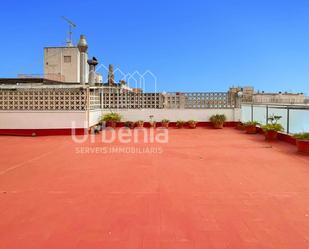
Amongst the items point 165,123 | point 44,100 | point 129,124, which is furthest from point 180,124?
point 44,100

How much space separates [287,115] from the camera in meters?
7.68

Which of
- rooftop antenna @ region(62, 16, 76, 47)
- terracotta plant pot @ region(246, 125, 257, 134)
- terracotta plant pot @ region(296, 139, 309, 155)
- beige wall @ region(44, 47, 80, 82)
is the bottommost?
terracotta plant pot @ region(296, 139, 309, 155)

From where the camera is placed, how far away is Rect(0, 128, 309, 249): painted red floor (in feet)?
7.65

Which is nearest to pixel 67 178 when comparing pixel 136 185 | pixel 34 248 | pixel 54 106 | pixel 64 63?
pixel 136 185

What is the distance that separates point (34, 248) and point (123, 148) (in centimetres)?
446

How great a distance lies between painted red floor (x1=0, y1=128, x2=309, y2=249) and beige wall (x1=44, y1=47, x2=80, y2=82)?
18.9 meters

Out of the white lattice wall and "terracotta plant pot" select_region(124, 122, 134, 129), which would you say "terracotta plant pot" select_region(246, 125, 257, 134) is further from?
the white lattice wall

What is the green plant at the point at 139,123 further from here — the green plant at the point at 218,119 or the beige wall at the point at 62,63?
the beige wall at the point at 62,63

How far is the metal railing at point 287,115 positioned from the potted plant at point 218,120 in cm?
99

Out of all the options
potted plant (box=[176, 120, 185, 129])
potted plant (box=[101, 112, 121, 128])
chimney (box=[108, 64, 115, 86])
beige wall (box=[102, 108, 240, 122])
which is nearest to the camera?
potted plant (box=[101, 112, 121, 128])

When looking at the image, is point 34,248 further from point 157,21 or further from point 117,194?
point 157,21

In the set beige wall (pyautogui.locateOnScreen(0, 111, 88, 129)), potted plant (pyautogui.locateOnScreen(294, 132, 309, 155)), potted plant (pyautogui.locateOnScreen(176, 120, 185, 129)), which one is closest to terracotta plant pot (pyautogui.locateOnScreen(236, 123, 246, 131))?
potted plant (pyautogui.locateOnScreen(176, 120, 185, 129))

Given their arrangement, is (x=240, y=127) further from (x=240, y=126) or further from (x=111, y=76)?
(x=111, y=76)

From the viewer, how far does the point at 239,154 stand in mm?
5945
